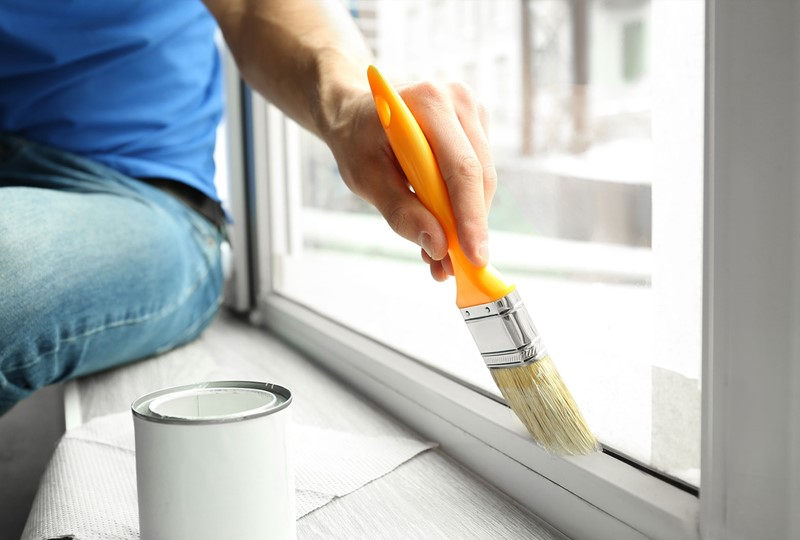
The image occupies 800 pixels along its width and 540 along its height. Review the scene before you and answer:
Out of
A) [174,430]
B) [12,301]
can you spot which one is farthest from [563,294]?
[12,301]

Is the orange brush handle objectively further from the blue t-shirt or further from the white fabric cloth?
the blue t-shirt

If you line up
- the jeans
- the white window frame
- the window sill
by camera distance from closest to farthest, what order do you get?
the white window frame, the window sill, the jeans

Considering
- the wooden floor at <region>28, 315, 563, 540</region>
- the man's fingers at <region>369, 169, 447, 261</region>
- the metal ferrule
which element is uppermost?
the man's fingers at <region>369, 169, 447, 261</region>

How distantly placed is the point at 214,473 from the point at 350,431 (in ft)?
1.15

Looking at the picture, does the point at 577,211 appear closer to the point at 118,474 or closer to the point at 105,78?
the point at 118,474

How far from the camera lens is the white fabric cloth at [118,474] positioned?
0.54 meters

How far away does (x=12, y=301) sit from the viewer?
0.74 metres

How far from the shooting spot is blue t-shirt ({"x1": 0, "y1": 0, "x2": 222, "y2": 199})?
3.45 feet

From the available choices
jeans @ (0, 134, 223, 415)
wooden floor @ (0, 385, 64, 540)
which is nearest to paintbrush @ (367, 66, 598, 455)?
jeans @ (0, 134, 223, 415)

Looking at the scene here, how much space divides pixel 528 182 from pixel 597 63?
0.15 meters

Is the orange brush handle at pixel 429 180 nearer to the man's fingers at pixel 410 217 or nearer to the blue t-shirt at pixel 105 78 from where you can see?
the man's fingers at pixel 410 217

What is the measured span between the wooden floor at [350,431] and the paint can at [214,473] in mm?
120

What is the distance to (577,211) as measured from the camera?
710 mm

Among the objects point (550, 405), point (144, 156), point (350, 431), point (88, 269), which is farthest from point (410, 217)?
point (144, 156)
